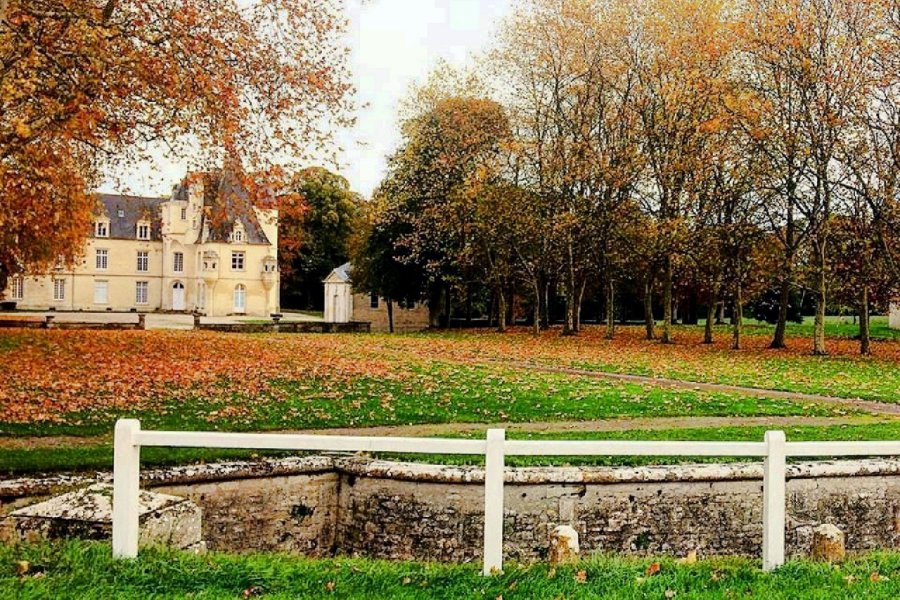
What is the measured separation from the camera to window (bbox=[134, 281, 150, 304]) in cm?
7356

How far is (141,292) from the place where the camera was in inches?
2911

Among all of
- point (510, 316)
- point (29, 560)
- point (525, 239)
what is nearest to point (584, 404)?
point (29, 560)

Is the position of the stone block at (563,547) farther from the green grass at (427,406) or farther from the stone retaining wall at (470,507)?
the green grass at (427,406)

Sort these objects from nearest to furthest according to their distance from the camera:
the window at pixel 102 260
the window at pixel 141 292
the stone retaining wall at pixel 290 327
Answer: the stone retaining wall at pixel 290 327 < the window at pixel 102 260 < the window at pixel 141 292

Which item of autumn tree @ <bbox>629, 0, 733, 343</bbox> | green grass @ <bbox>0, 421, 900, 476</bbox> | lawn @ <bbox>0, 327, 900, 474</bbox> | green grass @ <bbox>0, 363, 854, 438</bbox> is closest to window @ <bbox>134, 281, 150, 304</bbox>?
lawn @ <bbox>0, 327, 900, 474</bbox>

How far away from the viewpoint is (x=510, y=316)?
184 feet

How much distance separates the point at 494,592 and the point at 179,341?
84.2 feet

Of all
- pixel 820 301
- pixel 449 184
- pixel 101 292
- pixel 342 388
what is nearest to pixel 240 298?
pixel 101 292

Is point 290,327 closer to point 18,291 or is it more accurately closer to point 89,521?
point 18,291

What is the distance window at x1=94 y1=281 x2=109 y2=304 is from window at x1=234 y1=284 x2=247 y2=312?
37.7 feet

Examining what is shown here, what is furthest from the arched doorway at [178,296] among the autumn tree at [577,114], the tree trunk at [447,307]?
the autumn tree at [577,114]

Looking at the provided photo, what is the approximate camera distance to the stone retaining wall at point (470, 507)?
984 centimetres

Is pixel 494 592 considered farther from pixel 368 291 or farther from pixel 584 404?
pixel 368 291

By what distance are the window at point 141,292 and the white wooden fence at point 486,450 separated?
235 ft
